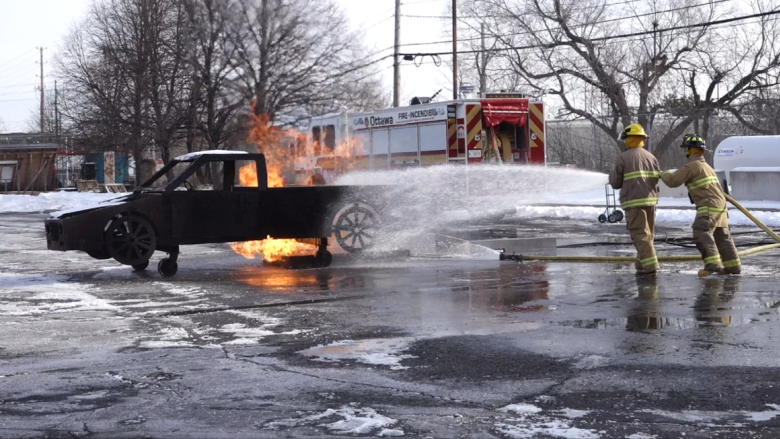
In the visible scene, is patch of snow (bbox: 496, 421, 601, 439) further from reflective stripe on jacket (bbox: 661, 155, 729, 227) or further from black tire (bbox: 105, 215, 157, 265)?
black tire (bbox: 105, 215, 157, 265)

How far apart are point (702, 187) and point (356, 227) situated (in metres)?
4.65

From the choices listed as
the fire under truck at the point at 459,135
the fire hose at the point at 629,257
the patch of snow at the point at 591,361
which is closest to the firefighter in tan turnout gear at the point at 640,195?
the fire hose at the point at 629,257

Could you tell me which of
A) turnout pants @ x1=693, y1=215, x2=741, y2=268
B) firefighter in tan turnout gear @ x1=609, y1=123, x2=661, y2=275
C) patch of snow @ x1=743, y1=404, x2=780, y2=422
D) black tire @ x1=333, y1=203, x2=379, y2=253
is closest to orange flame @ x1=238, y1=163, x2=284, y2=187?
black tire @ x1=333, y1=203, x2=379, y2=253

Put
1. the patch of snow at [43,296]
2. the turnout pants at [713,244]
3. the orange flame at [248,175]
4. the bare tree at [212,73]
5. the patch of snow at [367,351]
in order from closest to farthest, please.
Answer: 1. the patch of snow at [367,351]
2. the patch of snow at [43,296]
3. the turnout pants at [713,244]
4. the orange flame at [248,175]
5. the bare tree at [212,73]

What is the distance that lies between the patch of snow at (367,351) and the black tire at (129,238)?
5498mm

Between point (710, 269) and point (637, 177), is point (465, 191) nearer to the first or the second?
point (637, 177)

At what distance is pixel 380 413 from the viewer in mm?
5113

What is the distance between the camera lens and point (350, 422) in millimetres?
4941

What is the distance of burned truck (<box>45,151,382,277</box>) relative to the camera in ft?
38.8

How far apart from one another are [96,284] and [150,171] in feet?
123

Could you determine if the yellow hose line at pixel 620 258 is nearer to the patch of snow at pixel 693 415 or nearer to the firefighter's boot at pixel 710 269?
the firefighter's boot at pixel 710 269

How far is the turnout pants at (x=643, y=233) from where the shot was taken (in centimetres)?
1084

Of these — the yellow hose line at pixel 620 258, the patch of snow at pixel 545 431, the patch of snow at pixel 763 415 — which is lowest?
the patch of snow at pixel 545 431

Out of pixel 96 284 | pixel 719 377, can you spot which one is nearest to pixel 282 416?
pixel 719 377
